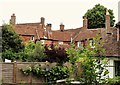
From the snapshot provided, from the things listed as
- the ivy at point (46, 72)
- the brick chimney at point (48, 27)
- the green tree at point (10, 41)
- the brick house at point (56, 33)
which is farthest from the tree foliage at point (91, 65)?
the brick chimney at point (48, 27)

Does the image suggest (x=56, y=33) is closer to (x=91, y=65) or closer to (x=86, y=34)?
(x=86, y=34)

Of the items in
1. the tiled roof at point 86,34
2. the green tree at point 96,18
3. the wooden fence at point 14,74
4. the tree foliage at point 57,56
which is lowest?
the wooden fence at point 14,74

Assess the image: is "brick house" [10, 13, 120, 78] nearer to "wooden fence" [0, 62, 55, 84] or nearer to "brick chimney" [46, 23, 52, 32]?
"brick chimney" [46, 23, 52, 32]

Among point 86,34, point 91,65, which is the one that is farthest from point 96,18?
point 91,65

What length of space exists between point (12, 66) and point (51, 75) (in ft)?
11.4

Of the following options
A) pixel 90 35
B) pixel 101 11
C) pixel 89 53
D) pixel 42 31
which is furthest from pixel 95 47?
pixel 101 11

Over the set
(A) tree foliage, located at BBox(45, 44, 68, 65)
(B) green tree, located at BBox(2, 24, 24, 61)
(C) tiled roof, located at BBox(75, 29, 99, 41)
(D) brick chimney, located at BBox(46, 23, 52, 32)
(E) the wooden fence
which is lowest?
(E) the wooden fence

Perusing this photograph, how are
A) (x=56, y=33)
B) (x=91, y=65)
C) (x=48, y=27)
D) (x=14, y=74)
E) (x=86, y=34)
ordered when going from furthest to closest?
(x=56, y=33), (x=48, y=27), (x=86, y=34), (x=14, y=74), (x=91, y=65)

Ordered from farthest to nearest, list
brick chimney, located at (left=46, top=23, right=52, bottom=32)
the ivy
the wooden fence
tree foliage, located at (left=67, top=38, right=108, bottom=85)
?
brick chimney, located at (left=46, top=23, right=52, bottom=32) < the ivy < the wooden fence < tree foliage, located at (left=67, top=38, right=108, bottom=85)

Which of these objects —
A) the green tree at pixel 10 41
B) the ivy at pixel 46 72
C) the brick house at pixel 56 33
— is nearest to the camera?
the ivy at pixel 46 72

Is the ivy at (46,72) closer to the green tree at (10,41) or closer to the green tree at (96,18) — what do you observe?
the green tree at (10,41)

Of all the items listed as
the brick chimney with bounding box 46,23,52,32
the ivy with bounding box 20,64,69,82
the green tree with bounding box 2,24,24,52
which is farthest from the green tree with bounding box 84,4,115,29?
the ivy with bounding box 20,64,69,82

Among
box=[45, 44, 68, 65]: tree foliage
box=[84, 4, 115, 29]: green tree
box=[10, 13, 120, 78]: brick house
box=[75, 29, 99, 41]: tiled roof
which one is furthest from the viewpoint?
box=[84, 4, 115, 29]: green tree

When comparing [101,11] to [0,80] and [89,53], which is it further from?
[89,53]
